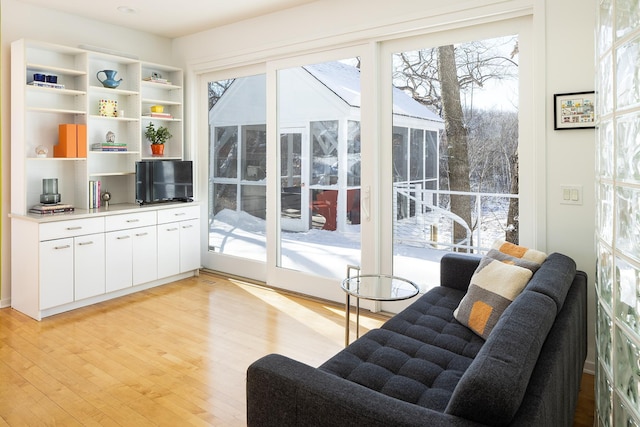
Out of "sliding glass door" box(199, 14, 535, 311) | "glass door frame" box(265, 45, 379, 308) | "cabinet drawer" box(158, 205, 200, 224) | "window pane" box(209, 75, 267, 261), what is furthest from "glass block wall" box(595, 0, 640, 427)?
"cabinet drawer" box(158, 205, 200, 224)

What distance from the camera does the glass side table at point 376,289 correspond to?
8.59ft

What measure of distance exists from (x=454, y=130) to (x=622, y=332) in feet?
7.41

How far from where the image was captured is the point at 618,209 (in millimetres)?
1518

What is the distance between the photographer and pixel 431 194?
364cm

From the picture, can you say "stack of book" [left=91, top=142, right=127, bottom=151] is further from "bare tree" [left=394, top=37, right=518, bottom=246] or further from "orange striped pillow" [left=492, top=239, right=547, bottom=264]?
"orange striped pillow" [left=492, top=239, right=547, bottom=264]

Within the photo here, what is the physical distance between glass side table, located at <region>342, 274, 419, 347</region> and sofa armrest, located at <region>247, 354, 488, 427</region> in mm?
1137

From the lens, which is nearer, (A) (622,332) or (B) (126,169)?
(A) (622,332)

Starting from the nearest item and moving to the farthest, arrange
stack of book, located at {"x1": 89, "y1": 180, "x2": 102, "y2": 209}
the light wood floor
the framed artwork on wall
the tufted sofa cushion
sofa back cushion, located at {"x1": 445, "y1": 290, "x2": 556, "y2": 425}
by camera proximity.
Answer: sofa back cushion, located at {"x1": 445, "y1": 290, "x2": 556, "y2": 425}, the tufted sofa cushion, the light wood floor, the framed artwork on wall, stack of book, located at {"x1": 89, "y1": 180, "x2": 102, "y2": 209}

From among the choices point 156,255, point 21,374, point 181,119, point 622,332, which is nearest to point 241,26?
point 181,119

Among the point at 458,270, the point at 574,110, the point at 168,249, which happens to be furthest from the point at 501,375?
the point at 168,249

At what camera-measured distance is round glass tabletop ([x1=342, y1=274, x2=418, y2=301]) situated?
103 inches

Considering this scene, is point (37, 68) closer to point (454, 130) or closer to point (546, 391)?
point (454, 130)

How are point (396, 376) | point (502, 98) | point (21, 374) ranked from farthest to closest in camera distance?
1. point (502, 98)
2. point (21, 374)
3. point (396, 376)

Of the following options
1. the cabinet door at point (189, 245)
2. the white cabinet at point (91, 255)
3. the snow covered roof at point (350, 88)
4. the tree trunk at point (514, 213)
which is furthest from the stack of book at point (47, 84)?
the tree trunk at point (514, 213)
